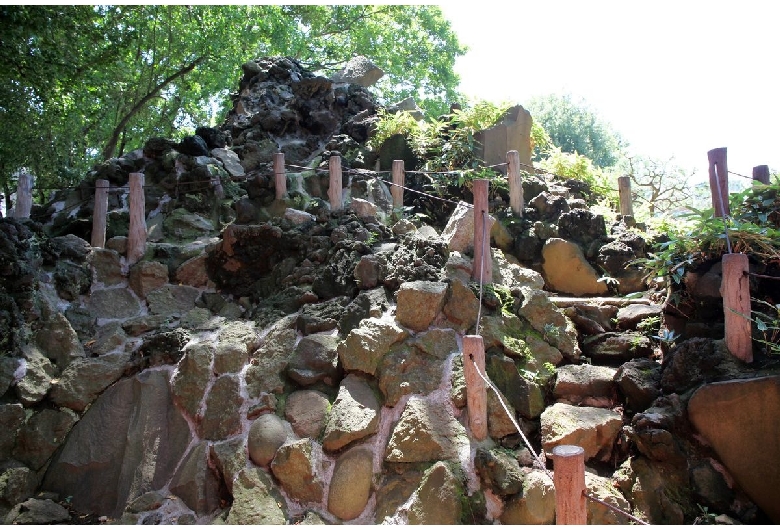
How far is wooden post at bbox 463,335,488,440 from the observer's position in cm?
425

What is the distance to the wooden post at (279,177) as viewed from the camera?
7.91 meters

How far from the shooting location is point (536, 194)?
822 cm

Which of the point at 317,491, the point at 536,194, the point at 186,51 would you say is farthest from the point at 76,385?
the point at 186,51

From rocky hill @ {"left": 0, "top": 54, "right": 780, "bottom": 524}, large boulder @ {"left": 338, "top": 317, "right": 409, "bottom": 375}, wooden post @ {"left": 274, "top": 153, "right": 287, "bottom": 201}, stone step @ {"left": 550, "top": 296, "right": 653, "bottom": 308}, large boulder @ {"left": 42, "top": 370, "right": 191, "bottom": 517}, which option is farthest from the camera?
wooden post @ {"left": 274, "top": 153, "right": 287, "bottom": 201}

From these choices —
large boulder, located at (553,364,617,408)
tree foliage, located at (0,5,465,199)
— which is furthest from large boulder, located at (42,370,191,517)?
tree foliage, located at (0,5,465,199)

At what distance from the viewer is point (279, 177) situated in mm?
7973

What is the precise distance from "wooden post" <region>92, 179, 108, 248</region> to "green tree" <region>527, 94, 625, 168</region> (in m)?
18.5

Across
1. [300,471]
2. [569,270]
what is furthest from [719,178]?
[300,471]

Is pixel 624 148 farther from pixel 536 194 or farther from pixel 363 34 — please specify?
pixel 536 194

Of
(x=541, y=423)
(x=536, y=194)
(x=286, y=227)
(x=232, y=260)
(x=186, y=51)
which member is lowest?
(x=541, y=423)

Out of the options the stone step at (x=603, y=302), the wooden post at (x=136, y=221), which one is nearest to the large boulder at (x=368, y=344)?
the stone step at (x=603, y=302)

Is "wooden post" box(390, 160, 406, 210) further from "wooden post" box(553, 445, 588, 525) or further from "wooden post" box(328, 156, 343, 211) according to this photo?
"wooden post" box(553, 445, 588, 525)

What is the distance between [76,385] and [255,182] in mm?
3656

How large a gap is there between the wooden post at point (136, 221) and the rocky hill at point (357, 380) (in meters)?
0.23
